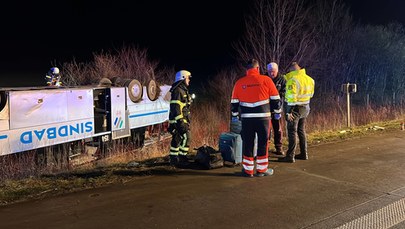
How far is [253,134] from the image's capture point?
19.5 feet

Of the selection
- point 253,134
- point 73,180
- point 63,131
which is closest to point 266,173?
point 253,134

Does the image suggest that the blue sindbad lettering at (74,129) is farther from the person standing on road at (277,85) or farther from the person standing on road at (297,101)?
the person standing on road at (297,101)

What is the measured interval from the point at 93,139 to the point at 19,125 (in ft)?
7.60

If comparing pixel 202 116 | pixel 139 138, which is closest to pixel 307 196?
pixel 139 138

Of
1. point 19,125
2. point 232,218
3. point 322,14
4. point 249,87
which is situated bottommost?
point 232,218

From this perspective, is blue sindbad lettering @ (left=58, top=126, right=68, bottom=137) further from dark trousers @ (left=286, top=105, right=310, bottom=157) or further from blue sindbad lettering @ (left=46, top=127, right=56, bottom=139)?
dark trousers @ (left=286, top=105, right=310, bottom=157)

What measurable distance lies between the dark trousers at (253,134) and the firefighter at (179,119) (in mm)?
1191

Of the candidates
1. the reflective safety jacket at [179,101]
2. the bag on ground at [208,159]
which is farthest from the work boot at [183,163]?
the reflective safety jacket at [179,101]

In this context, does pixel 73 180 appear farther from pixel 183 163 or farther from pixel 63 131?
pixel 63 131

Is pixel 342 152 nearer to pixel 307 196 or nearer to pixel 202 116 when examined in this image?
pixel 307 196

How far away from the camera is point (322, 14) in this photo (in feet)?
90.9

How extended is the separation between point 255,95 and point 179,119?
60.1 inches

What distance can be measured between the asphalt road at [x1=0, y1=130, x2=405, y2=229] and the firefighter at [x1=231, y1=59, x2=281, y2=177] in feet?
0.87

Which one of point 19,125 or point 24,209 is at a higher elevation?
point 19,125
